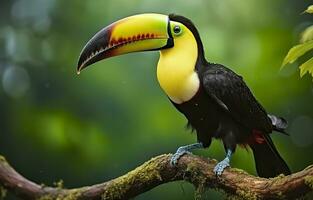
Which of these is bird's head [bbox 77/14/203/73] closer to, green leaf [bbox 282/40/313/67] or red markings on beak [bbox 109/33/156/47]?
red markings on beak [bbox 109/33/156/47]

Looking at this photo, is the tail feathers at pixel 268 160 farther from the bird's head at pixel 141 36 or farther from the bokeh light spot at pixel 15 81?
the bokeh light spot at pixel 15 81

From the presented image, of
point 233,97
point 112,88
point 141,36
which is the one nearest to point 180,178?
point 233,97

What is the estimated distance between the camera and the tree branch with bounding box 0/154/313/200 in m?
1.74

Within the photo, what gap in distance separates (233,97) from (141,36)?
0.38 m

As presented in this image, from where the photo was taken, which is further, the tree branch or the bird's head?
the bird's head

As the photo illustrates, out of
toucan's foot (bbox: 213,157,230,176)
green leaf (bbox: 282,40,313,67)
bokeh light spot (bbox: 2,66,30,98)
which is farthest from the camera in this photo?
bokeh light spot (bbox: 2,66,30,98)

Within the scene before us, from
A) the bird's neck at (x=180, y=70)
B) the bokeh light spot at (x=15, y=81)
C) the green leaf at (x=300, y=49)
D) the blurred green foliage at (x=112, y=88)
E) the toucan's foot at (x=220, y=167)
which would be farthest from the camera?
the bokeh light spot at (x=15, y=81)

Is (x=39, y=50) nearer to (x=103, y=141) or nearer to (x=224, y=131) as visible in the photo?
(x=103, y=141)

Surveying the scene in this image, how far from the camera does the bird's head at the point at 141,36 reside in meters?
2.16

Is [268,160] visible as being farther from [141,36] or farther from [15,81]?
[15,81]

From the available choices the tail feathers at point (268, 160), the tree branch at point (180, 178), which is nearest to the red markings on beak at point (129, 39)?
the tree branch at point (180, 178)

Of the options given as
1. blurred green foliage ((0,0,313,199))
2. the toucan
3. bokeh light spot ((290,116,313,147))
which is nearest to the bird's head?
the toucan

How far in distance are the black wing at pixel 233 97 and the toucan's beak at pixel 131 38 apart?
0.19 m

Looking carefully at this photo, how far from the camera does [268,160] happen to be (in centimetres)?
227
